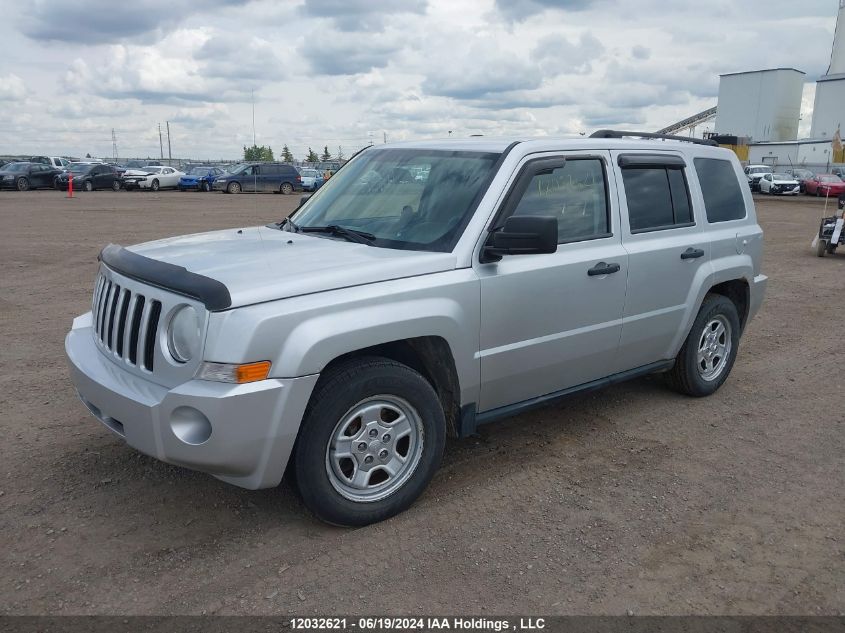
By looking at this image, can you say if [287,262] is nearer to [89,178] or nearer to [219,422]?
[219,422]

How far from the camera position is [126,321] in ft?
12.2

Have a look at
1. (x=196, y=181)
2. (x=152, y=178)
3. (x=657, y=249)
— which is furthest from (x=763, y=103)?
(x=657, y=249)

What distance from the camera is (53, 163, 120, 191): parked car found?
3638 centimetres

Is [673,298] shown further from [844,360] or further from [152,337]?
[152,337]

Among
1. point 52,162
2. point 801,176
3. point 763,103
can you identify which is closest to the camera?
point 52,162

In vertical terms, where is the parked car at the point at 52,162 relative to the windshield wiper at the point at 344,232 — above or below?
below

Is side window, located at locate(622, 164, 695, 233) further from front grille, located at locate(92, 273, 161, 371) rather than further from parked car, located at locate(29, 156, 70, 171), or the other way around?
parked car, located at locate(29, 156, 70, 171)

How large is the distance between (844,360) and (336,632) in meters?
5.91

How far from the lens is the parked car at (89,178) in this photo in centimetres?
3638

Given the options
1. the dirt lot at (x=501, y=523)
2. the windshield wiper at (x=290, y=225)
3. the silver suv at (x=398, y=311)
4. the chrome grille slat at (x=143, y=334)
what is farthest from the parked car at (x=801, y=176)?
the chrome grille slat at (x=143, y=334)

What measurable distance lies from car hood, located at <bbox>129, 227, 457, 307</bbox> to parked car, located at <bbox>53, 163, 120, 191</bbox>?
117ft

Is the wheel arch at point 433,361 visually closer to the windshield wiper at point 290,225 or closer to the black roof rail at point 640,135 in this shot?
the windshield wiper at point 290,225

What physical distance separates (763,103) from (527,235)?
78.7m

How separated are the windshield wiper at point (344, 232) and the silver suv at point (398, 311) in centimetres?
2
